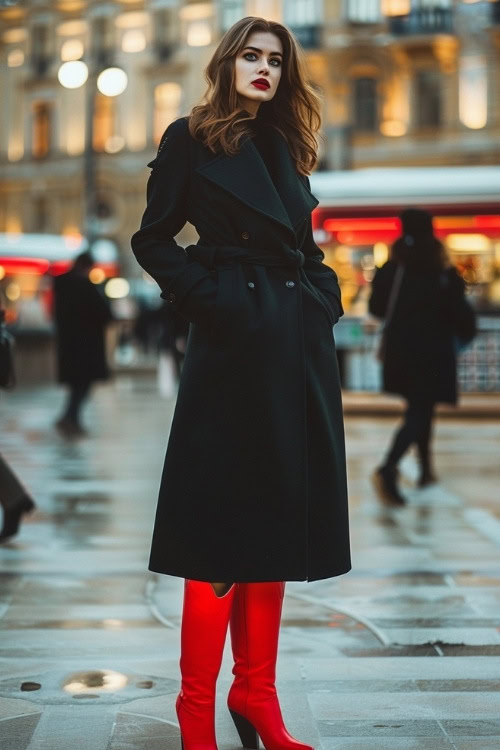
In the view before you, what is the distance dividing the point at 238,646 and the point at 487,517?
454 cm

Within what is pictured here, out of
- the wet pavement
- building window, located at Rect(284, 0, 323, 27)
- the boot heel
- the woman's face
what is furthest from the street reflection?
building window, located at Rect(284, 0, 323, 27)

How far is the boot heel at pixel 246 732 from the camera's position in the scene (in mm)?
3494

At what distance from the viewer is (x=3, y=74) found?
55.7m

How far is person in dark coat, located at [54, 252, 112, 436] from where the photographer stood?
13.3 m

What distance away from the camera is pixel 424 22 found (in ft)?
138

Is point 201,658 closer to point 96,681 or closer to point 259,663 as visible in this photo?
point 259,663

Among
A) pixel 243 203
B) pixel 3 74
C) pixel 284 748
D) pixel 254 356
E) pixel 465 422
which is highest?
pixel 3 74

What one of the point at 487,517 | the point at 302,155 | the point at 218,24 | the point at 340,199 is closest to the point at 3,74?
the point at 218,24

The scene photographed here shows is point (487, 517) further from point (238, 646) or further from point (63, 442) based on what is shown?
point (63, 442)

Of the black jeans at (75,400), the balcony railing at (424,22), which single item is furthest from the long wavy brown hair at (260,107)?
the balcony railing at (424,22)

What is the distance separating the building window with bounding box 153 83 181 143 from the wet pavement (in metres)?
43.0

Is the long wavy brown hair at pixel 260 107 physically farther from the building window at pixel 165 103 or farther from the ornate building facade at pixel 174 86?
the building window at pixel 165 103

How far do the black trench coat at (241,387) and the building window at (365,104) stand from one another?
4054 centimetres

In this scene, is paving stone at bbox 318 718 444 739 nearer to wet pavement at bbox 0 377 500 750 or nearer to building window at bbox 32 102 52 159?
wet pavement at bbox 0 377 500 750
